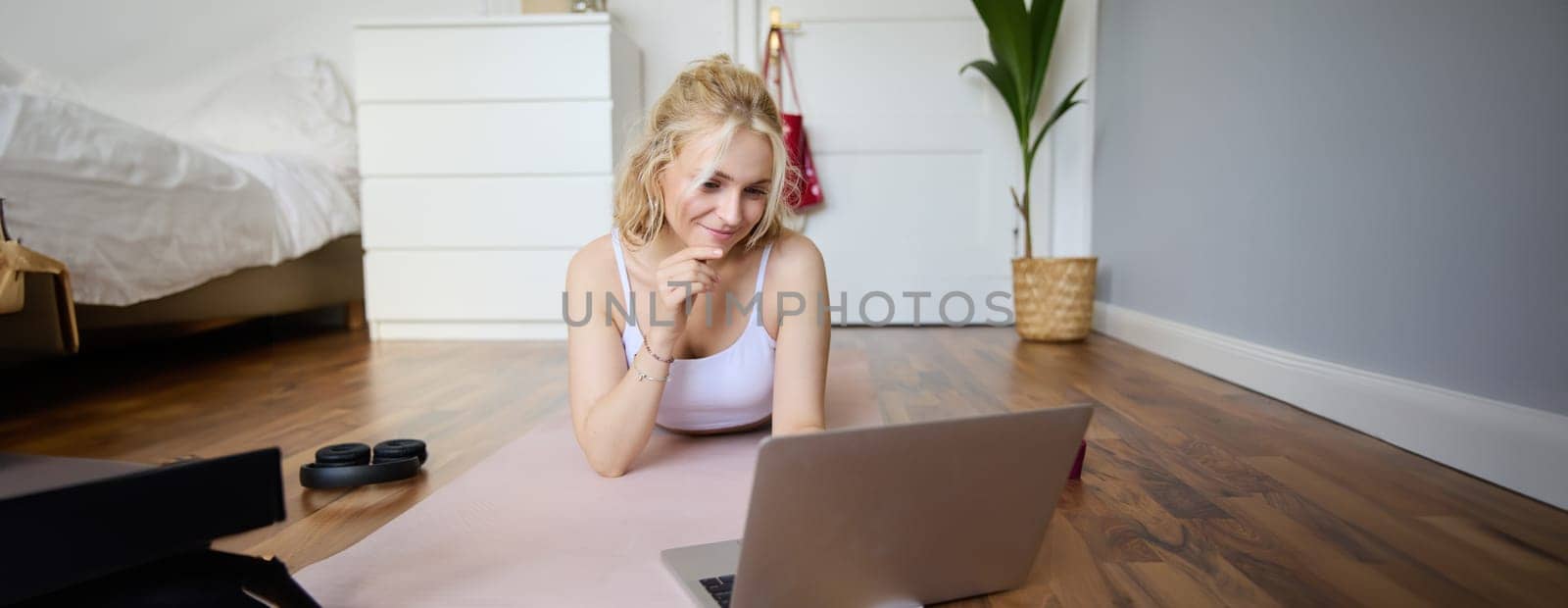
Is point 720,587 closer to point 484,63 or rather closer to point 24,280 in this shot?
point 24,280

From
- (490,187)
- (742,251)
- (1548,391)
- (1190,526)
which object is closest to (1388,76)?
(1548,391)

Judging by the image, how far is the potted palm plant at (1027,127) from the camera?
120 inches

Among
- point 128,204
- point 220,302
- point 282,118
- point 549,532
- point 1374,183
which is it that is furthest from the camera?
point 282,118

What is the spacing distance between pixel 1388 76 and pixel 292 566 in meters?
1.89

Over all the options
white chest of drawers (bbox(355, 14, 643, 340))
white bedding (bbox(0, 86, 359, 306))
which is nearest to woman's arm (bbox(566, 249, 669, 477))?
white bedding (bbox(0, 86, 359, 306))

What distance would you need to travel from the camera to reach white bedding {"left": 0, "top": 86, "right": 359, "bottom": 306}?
6.41 feet

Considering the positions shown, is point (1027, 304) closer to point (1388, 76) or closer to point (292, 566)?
point (1388, 76)

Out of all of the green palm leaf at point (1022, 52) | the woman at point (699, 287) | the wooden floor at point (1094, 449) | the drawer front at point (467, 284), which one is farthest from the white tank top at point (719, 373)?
the green palm leaf at point (1022, 52)

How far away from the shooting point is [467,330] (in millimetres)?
3234

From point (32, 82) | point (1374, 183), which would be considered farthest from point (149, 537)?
point (32, 82)

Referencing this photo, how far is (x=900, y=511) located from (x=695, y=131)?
60cm

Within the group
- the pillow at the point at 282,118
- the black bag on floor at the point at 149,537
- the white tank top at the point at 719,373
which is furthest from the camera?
the pillow at the point at 282,118

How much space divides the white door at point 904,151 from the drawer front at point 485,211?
97 centimetres

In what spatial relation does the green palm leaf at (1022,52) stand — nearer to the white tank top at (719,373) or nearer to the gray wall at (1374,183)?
the gray wall at (1374,183)
